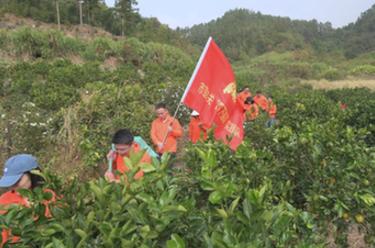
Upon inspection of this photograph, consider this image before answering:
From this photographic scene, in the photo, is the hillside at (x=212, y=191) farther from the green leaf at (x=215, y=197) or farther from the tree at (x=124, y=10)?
the tree at (x=124, y=10)

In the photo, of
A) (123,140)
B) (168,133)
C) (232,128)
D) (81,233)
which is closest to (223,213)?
(81,233)

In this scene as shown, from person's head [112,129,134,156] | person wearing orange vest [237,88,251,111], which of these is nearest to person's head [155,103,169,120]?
person wearing orange vest [237,88,251,111]

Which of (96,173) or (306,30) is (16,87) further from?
(306,30)

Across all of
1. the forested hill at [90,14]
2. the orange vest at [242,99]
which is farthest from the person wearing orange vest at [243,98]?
the forested hill at [90,14]

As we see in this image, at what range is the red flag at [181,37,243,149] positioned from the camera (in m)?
4.08

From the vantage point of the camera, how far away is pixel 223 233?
171 centimetres

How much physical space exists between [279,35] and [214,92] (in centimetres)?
9600

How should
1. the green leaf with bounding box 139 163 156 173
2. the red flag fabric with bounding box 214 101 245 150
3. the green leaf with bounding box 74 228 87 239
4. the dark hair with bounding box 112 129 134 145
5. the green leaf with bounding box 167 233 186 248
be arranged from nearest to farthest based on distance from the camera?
the green leaf with bounding box 167 233 186 248, the green leaf with bounding box 74 228 87 239, the green leaf with bounding box 139 163 156 173, the dark hair with bounding box 112 129 134 145, the red flag fabric with bounding box 214 101 245 150

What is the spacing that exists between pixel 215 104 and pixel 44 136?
3.88 meters

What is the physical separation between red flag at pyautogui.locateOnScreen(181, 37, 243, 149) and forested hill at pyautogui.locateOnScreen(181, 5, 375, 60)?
242 feet

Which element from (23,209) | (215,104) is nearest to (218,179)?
(23,209)

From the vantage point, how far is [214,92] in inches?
167

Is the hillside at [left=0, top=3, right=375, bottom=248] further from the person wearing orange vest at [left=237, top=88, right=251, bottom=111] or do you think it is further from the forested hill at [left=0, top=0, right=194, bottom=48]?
the forested hill at [left=0, top=0, right=194, bottom=48]

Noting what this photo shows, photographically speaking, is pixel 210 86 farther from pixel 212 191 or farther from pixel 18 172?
pixel 212 191
